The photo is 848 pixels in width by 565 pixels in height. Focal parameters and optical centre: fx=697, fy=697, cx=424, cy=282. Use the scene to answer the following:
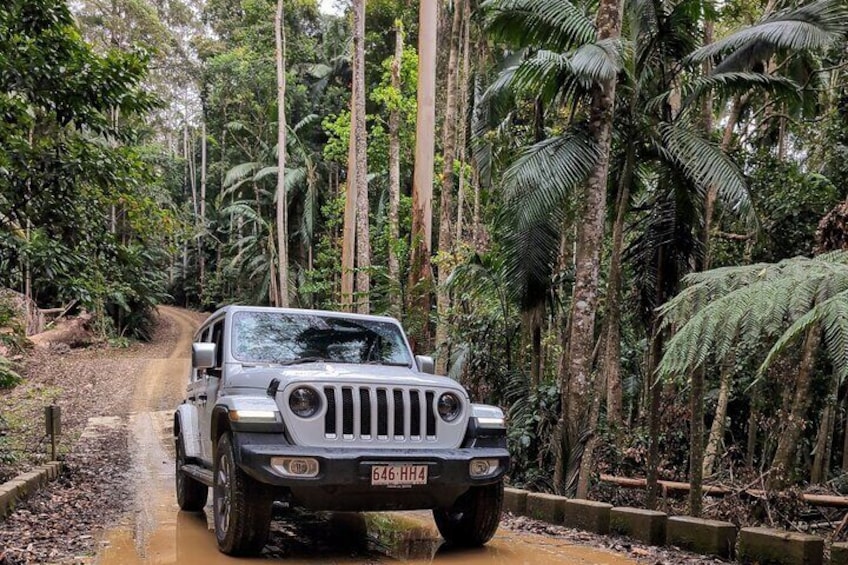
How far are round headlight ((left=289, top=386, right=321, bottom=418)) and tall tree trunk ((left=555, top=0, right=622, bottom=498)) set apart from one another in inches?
165

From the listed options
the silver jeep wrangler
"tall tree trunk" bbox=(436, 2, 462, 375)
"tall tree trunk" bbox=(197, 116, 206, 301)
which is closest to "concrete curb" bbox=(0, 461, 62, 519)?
the silver jeep wrangler

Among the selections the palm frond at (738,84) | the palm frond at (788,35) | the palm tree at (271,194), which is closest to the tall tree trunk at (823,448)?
the palm frond at (738,84)

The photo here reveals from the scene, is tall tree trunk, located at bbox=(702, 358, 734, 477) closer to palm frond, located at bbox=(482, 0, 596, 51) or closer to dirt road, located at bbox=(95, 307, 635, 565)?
palm frond, located at bbox=(482, 0, 596, 51)

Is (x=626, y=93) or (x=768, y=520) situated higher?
(x=626, y=93)

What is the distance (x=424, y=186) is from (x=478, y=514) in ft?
37.0

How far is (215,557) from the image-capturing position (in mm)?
5008

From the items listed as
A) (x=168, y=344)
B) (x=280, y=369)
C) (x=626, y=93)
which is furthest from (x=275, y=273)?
(x=280, y=369)

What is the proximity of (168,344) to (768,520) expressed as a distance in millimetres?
34820

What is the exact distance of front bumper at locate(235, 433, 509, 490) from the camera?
4.62 meters

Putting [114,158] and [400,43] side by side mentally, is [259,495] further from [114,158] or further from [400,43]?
[400,43]

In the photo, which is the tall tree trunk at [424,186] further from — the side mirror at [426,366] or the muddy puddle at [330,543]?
the side mirror at [426,366]

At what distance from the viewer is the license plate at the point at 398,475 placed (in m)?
4.74

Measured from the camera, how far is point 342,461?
4684mm

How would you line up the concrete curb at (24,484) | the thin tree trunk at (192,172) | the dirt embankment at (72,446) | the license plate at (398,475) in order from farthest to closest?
the thin tree trunk at (192,172), the concrete curb at (24,484), the dirt embankment at (72,446), the license plate at (398,475)
